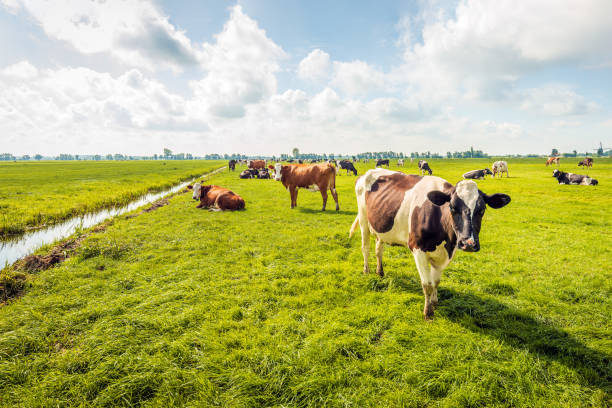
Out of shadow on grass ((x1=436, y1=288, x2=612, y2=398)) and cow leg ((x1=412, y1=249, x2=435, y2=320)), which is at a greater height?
cow leg ((x1=412, y1=249, x2=435, y2=320))

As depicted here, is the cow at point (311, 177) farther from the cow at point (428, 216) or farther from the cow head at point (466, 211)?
the cow head at point (466, 211)

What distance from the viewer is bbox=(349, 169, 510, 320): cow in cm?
323

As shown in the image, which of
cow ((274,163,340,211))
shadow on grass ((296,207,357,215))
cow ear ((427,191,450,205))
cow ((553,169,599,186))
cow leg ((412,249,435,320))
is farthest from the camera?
cow ((553,169,599,186))

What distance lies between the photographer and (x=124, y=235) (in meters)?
8.27

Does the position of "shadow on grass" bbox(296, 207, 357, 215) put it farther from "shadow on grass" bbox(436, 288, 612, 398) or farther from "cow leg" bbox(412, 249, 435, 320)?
"cow leg" bbox(412, 249, 435, 320)

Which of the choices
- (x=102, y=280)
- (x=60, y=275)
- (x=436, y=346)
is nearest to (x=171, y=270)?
(x=102, y=280)

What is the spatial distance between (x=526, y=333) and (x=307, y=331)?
3225mm

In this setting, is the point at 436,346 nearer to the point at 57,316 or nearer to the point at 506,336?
the point at 506,336

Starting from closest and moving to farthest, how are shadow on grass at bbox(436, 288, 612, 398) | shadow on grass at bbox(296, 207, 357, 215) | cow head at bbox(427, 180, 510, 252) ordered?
1. shadow on grass at bbox(436, 288, 612, 398)
2. cow head at bbox(427, 180, 510, 252)
3. shadow on grass at bbox(296, 207, 357, 215)

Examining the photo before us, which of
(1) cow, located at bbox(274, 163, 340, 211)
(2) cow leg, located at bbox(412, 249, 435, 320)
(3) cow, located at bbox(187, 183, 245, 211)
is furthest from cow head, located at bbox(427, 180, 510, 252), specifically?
(3) cow, located at bbox(187, 183, 245, 211)

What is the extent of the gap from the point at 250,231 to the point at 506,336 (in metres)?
7.40

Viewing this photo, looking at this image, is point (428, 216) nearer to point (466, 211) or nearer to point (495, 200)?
point (466, 211)

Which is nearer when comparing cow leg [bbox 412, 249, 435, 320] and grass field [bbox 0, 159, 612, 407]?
grass field [bbox 0, 159, 612, 407]

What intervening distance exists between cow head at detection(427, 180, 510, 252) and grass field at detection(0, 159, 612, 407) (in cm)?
149
